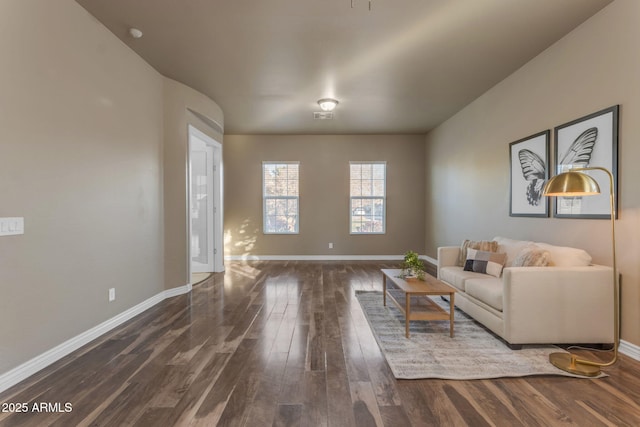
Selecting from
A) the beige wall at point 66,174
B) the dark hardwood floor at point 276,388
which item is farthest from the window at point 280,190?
the dark hardwood floor at point 276,388

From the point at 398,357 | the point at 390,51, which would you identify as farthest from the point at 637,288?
the point at 390,51

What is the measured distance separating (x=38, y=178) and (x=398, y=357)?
120 inches

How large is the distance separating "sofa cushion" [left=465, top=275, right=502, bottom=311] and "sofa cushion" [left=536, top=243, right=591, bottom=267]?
0.52m

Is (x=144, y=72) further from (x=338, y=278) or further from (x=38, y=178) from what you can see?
(x=338, y=278)

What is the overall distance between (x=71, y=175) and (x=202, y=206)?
10.9 feet

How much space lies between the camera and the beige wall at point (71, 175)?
2.21 metres

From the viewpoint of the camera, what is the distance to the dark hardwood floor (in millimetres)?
Answer: 1829

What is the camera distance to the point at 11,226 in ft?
7.14

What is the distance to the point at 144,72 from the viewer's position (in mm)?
3799

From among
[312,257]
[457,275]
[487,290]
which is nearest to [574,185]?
[487,290]

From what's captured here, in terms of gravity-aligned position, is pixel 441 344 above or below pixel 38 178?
below

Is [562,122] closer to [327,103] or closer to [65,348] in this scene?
[327,103]

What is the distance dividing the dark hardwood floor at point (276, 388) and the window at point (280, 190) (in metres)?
4.30

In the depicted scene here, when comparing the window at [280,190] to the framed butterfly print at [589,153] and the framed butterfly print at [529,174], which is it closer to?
the framed butterfly print at [529,174]
